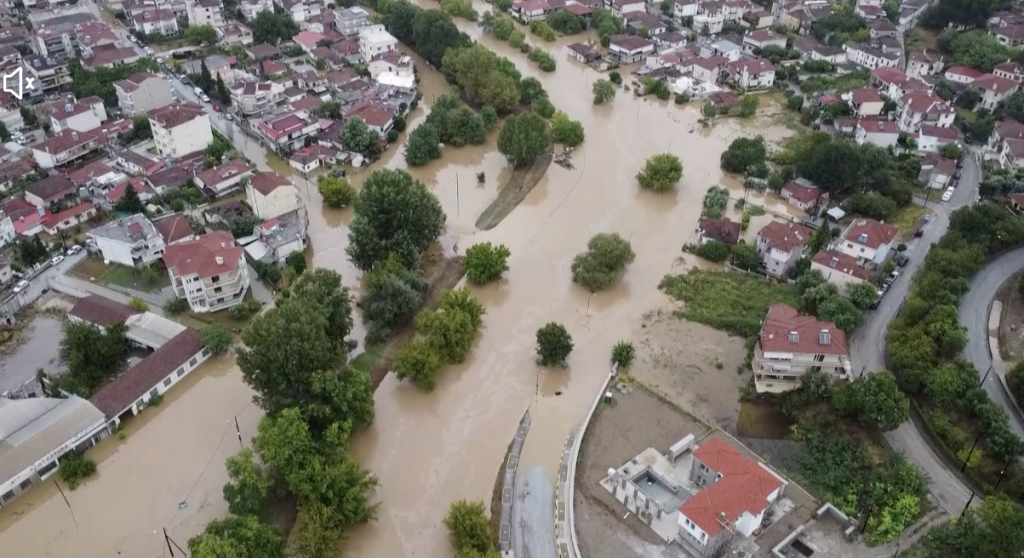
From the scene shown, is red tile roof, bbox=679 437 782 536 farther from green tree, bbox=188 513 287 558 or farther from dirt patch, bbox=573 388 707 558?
green tree, bbox=188 513 287 558

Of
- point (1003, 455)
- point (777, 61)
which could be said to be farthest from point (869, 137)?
point (1003, 455)

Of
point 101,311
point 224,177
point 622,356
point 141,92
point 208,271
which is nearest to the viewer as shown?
point 622,356

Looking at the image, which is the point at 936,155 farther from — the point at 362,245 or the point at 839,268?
the point at 362,245

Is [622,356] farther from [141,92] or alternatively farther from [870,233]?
[141,92]

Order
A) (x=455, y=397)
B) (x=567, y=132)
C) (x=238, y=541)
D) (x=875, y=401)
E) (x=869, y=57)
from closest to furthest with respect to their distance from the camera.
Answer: (x=238, y=541) < (x=875, y=401) < (x=455, y=397) < (x=567, y=132) < (x=869, y=57)

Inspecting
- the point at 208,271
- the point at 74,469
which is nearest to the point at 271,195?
the point at 208,271

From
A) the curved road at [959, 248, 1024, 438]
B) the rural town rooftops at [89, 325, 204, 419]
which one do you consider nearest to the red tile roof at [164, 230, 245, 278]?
the rural town rooftops at [89, 325, 204, 419]
